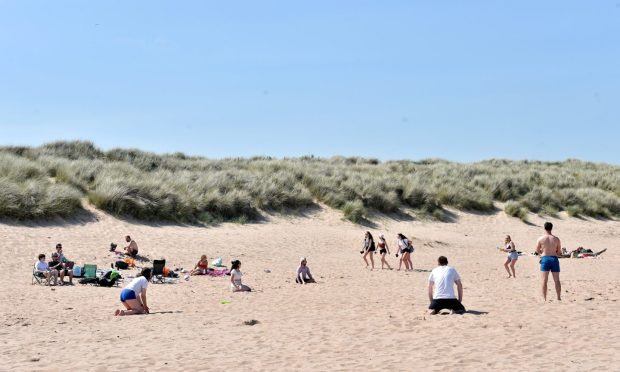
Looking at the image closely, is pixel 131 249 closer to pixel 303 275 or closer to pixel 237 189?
pixel 303 275

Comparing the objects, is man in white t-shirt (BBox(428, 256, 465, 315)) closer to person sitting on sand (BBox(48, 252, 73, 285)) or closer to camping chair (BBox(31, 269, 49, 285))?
person sitting on sand (BBox(48, 252, 73, 285))

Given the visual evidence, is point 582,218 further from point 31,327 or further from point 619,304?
point 31,327

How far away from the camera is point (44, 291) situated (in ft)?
50.1

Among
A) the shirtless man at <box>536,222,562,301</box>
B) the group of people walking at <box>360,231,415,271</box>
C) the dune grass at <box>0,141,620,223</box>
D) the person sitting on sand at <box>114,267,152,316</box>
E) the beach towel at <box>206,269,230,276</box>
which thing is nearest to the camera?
the person sitting on sand at <box>114,267,152,316</box>

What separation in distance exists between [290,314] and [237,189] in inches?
689

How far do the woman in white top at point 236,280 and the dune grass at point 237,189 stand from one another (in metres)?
9.73

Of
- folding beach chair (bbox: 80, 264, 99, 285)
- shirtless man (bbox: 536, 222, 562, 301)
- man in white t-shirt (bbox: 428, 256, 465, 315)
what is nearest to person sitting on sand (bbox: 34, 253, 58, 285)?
folding beach chair (bbox: 80, 264, 99, 285)

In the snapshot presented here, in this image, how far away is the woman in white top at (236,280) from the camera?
1614 cm

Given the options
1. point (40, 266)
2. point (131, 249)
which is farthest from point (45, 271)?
point (131, 249)

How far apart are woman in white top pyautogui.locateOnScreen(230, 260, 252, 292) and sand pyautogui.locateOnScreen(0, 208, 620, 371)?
11.7 inches

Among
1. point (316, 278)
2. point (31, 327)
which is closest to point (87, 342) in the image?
point (31, 327)

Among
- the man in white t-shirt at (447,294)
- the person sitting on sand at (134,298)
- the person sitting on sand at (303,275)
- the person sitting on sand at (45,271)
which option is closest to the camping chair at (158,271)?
the person sitting on sand at (45,271)

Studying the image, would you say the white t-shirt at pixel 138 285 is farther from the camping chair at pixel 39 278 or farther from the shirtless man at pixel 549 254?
the shirtless man at pixel 549 254

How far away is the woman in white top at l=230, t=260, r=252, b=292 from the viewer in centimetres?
1614
